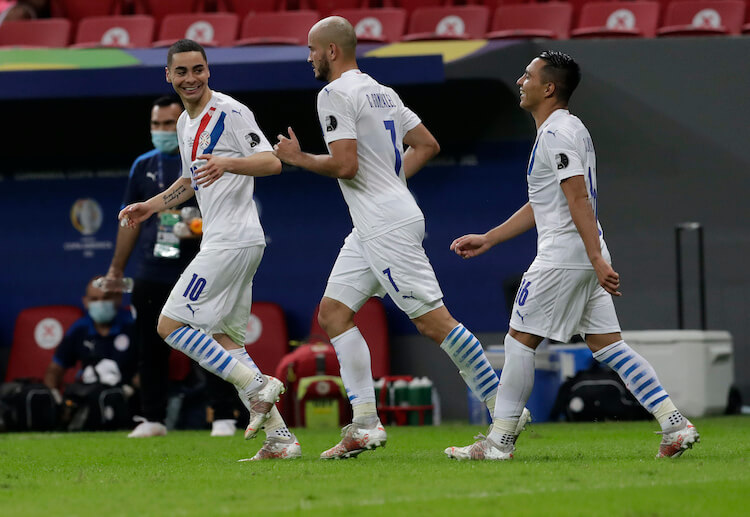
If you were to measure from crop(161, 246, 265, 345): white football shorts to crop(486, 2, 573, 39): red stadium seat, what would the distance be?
6894mm

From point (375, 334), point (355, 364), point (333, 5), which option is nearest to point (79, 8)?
point (333, 5)

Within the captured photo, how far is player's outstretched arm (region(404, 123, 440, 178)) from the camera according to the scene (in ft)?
21.2

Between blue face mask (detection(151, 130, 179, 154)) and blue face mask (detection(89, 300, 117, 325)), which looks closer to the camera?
blue face mask (detection(151, 130, 179, 154))

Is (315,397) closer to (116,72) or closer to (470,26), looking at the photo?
(116,72)

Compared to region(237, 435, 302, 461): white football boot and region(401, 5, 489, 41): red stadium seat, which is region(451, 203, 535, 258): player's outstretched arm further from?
region(401, 5, 489, 41): red stadium seat

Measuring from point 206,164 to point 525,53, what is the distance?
5.89 metres

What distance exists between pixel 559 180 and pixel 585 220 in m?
0.22

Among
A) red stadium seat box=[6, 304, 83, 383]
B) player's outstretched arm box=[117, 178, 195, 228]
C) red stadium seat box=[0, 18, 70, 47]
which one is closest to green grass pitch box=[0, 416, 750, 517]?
player's outstretched arm box=[117, 178, 195, 228]

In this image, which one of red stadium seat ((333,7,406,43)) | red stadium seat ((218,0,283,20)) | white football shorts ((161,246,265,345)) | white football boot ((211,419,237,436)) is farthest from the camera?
red stadium seat ((218,0,283,20))

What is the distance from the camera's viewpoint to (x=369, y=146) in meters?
6.11

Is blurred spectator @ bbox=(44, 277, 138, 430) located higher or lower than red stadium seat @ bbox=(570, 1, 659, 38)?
lower

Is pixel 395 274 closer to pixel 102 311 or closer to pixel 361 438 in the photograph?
pixel 361 438

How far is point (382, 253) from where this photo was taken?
19.8 ft

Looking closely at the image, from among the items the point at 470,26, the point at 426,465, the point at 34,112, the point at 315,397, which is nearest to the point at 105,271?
the point at 34,112
